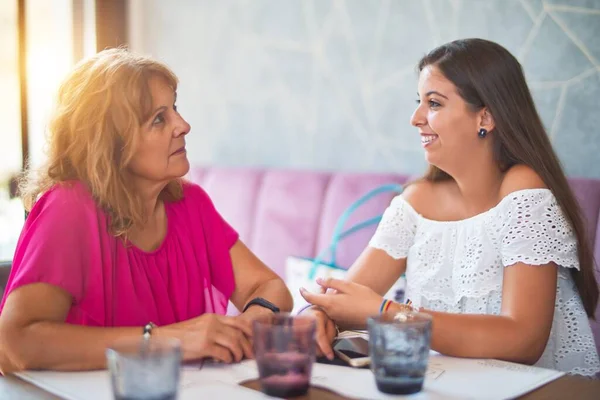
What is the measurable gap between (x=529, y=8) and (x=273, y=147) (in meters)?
1.23

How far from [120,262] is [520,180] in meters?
0.90

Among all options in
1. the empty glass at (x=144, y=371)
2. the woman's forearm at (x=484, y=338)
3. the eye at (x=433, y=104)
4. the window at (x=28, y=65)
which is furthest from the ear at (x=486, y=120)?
the window at (x=28, y=65)

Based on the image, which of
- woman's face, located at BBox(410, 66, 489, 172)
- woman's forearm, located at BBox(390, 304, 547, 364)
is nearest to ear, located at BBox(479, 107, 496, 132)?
woman's face, located at BBox(410, 66, 489, 172)

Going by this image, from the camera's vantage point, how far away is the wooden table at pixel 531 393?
1.07 meters

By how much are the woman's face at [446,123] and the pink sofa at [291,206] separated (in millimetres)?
594

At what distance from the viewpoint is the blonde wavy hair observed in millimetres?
1584

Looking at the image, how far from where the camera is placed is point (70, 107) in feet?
5.37

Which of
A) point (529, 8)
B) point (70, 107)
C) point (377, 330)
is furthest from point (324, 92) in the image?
point (377, 330)

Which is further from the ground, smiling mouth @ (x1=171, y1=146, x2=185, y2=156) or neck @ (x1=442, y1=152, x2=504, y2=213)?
smiling mouth @ (x1=171, y1=146, x2=185, y2=156)

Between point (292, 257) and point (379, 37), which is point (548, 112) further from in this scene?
point (292, 257)

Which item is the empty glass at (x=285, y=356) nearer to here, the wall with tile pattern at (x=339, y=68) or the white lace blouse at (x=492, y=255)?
the white lace blouse at (x=492, y=255)

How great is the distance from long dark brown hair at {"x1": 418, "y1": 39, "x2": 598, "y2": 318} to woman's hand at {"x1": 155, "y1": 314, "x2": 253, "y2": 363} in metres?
0.81

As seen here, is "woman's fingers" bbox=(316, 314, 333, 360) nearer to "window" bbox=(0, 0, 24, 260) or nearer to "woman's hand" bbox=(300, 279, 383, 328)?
"woman's hand" bbox=(300, 279, 383, 328)

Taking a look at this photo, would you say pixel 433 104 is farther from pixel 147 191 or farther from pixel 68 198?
pixel 68 198
